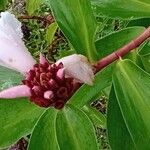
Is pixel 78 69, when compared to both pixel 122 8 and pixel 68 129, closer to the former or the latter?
pixel 68 129

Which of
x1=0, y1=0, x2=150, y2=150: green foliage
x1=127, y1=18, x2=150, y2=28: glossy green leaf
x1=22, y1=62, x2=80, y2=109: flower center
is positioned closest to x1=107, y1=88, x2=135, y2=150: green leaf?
x1=0, y1=0, x2=150, y2=150: green foliage

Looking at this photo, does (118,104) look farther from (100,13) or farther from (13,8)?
(13,8)

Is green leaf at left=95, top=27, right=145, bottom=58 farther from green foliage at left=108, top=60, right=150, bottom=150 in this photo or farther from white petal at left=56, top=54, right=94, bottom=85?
white petal at left=56, top=54, right=94, bottom=85

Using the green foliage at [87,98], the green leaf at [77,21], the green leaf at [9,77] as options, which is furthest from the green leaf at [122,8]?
the green leaf at [9,77]

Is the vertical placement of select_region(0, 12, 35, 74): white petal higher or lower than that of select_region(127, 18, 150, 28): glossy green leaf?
higher

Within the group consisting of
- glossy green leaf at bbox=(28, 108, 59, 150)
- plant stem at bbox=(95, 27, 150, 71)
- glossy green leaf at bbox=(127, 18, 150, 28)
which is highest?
glossy green leaf at bbox=(127, 18, 150, 28)

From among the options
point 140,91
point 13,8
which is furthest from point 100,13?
point 13,8

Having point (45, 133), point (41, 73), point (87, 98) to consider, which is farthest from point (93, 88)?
point (41, 73)
